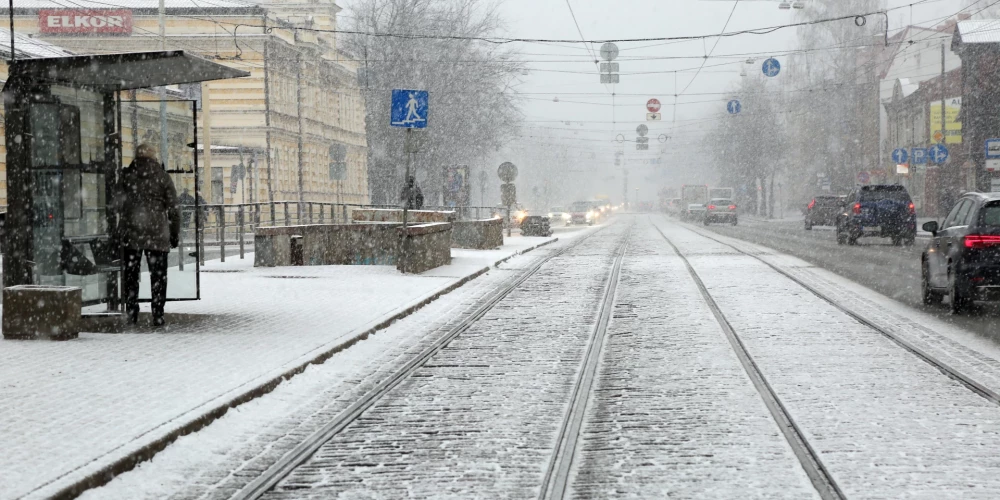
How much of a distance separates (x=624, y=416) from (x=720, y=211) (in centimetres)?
6236

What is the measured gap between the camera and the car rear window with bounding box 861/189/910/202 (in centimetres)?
Answer: 3319

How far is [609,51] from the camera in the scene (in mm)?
41531

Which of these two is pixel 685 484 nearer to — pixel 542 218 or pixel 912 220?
pixel 912 220

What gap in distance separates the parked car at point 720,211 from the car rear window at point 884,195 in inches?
1357

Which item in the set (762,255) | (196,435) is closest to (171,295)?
(196,435)

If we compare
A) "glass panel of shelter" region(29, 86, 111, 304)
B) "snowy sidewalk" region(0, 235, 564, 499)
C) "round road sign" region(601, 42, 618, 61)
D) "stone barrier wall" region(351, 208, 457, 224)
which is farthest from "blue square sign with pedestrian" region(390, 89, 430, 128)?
"round road sign" region(601, 42, 618, 61)

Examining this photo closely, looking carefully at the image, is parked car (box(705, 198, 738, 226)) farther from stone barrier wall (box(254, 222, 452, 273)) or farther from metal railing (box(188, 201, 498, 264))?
stone barrier wall (box(254, 222, 452, 273))

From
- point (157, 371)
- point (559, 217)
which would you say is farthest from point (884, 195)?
point (559, 217)

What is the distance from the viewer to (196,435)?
6949 mm

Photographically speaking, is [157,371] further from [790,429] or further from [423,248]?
[423,248]

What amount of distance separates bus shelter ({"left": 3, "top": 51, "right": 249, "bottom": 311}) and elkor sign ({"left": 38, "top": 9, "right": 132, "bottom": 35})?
4155cm

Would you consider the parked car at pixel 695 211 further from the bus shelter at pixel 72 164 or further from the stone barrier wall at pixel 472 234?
the bus shelter at pixel 72 164

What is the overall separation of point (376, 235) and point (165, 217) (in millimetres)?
11971

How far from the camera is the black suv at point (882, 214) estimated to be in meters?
32.8
